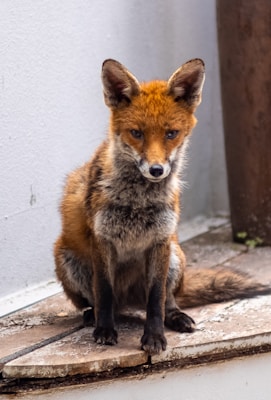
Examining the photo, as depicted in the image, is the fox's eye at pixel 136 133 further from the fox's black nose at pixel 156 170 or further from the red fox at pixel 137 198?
the fox's black nose at pixel 156 170

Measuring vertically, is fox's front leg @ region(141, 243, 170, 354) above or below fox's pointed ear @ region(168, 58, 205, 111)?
below

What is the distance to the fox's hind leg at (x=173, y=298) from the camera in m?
4.15

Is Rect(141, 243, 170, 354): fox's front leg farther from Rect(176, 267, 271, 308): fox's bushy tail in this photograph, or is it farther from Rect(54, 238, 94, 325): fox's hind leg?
Rect(176, 267, 271, 308): fox's bushy tail

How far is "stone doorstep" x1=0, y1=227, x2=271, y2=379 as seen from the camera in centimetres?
383

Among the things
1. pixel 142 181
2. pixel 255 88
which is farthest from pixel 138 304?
pixel 255 88

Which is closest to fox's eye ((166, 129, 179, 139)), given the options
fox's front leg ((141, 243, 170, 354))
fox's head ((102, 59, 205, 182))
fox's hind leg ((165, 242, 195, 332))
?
fox's head ((102, 59, 205, 182))

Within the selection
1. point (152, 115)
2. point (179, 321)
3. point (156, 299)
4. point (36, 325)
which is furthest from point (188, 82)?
point (36, 325)

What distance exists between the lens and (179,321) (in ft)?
13.6

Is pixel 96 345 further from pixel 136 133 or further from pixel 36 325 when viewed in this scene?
pixel 136 133

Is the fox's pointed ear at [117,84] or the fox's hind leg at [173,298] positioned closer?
the fox's pointed ear at [117,84]

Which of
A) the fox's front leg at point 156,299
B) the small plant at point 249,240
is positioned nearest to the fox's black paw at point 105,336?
the fox's front leg at point 156,299

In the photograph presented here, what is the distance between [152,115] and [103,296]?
89cm

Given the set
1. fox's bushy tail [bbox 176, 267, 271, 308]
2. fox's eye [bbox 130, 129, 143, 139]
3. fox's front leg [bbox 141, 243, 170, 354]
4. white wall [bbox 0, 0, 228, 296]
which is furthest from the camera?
white wall [bbox 0, 0, 228, 296]

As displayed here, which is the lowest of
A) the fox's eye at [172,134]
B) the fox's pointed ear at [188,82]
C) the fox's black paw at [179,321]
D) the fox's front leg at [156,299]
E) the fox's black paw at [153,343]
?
the fox's black paw at [179,321]
